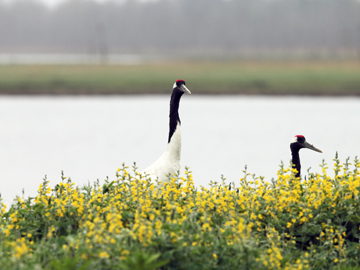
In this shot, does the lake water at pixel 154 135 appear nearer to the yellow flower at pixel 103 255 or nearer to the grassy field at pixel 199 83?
the grassy field at pixel 199 83

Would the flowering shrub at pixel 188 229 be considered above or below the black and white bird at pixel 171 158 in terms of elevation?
below

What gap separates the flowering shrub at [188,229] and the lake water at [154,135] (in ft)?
26.7

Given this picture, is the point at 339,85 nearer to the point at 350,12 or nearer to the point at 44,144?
the point at 44,144

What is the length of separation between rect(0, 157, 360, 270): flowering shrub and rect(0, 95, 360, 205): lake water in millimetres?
8127

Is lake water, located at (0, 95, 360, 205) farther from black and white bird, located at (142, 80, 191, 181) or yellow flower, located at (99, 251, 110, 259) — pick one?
yellow flower, located at (99, 251, 110, 259)

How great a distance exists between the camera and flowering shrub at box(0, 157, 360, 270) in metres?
5.24

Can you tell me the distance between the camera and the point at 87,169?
1984cm

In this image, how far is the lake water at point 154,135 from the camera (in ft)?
64.3

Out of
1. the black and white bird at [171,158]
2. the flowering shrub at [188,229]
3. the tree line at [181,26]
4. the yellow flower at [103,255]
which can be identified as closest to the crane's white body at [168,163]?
the black and white bird at [171,158]

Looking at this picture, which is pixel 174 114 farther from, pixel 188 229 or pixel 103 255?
pixel 103 255

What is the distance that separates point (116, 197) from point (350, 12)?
159380 mm

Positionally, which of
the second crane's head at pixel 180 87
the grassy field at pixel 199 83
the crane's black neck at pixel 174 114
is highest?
the grassy field at pixel 199 83

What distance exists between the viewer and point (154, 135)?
27.9 metres

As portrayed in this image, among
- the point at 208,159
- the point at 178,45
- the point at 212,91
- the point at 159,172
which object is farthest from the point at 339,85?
the point at 178,45
